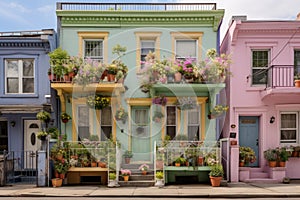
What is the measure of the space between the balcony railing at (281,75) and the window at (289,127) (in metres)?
1.39

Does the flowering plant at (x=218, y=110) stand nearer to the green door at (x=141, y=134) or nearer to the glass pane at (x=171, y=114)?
the glass pane at (x=171, y=114)

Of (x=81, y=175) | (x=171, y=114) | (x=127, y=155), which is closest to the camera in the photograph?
(x=81, y=175)

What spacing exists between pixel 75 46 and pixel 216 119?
6754 millimetres

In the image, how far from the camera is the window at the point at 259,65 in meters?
12.8

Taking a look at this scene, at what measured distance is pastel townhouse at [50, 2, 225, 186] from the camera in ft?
41.5

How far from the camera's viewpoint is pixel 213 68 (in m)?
11.6

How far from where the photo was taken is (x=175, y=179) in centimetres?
1223

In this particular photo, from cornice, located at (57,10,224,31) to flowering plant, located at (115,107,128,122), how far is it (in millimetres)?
3619

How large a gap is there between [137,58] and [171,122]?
122 inches

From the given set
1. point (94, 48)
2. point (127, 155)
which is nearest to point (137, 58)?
point (94, 48)

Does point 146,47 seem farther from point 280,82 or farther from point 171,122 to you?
point 280,82

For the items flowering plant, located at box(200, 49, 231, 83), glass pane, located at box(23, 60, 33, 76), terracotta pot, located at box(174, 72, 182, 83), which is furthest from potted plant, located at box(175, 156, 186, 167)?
glass pane, located at box(23, 60, 33, 76)

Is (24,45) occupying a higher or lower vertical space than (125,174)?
higher

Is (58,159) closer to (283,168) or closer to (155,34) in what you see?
(155,34)
